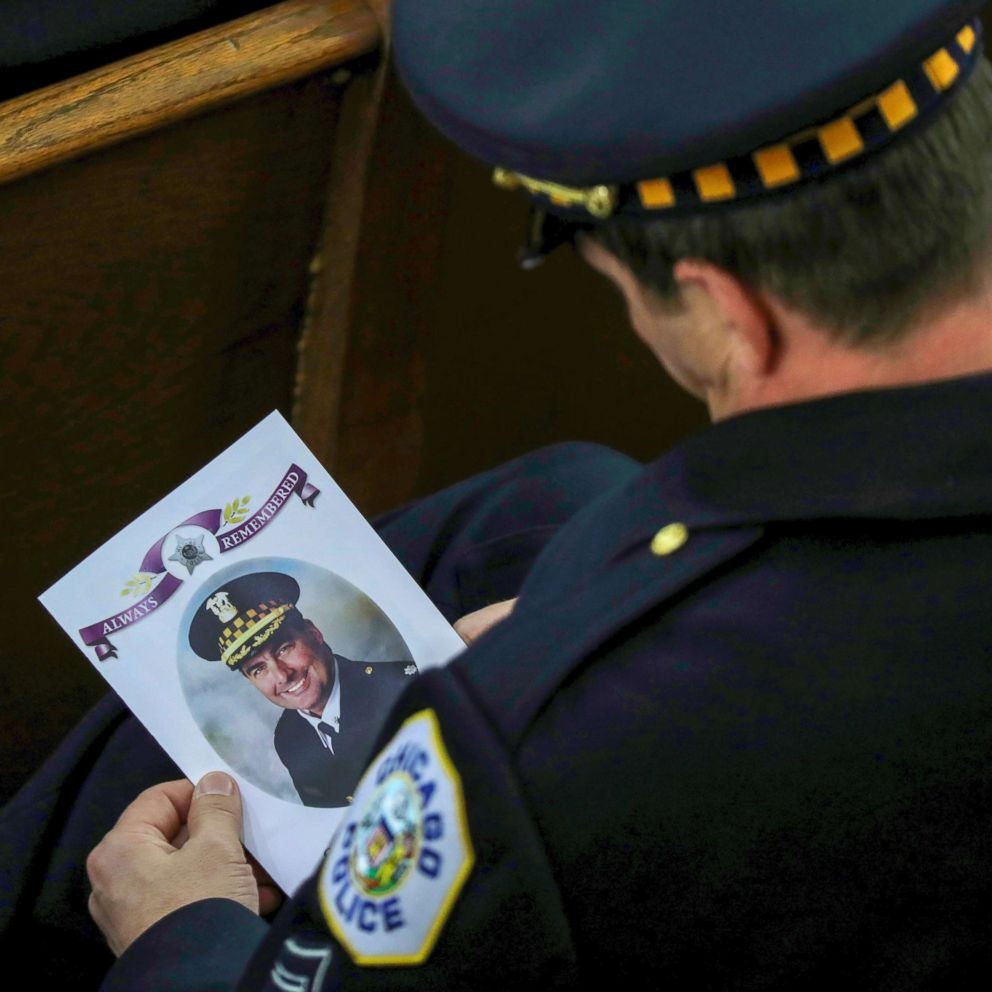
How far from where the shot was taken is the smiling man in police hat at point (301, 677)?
91cm

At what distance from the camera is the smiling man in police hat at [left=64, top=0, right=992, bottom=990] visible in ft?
1.81

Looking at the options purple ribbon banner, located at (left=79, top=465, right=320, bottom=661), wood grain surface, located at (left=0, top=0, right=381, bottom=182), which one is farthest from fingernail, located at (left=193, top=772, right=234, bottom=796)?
wood grain surface, located at (left=0, top=0, right=381, bottom=182)

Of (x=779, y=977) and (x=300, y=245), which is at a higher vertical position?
(x=300, y=245)

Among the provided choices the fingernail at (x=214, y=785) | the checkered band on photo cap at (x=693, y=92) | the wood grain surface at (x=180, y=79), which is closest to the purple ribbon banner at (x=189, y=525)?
the fingernail at (x=214, y=785)

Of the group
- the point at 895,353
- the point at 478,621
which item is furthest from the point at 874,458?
the point at 478,621

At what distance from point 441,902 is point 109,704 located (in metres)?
0.51

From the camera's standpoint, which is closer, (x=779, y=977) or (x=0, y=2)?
(x=779, y=977)

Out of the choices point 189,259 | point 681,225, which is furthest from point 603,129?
point 189,259

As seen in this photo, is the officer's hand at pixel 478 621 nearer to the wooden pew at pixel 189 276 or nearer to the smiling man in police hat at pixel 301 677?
the smiling man in police hat at pixel 301 677

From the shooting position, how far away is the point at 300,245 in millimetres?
1071

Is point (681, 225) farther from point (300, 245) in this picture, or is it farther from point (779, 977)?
point (300, 245)

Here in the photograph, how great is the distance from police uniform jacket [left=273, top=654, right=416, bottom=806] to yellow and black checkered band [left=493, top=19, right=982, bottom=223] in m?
0.43

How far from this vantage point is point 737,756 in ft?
1.84

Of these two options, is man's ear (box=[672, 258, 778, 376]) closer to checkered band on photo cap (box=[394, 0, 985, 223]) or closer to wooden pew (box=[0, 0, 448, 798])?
checkered band on photo cap (box=[394, 0, 985, 223])
